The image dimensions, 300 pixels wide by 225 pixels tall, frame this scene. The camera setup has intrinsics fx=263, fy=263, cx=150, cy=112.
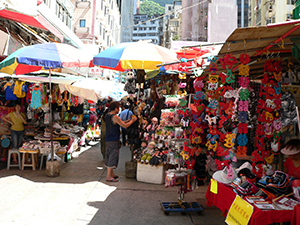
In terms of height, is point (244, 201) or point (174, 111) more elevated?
point (174, 111)

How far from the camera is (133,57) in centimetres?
611

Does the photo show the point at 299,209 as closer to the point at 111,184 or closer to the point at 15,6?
the point at 111,184

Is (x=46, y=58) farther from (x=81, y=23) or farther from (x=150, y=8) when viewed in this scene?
(x=150, y=8)

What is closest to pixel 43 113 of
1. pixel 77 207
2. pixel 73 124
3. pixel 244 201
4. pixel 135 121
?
pixel 73 124

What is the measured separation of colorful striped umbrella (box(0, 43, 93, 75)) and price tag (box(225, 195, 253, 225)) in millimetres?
4938

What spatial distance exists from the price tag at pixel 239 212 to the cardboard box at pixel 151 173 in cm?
381

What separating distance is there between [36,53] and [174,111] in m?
3.67

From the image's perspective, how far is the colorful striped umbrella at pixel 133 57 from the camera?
6.02m

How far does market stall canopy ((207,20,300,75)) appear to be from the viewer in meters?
3.28

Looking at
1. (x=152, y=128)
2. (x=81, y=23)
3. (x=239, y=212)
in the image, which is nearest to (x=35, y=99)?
(x=152, y=128)

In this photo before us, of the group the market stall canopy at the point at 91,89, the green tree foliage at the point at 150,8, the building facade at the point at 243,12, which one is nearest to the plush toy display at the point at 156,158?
the market stall canopy at the point at 91,89

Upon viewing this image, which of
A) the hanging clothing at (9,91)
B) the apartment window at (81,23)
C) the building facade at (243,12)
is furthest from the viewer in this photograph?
the building facade at (243,12)

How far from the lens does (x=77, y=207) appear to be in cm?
540

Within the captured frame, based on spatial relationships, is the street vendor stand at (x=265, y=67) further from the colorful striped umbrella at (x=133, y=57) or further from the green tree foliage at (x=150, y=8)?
the green tree foliage at (x=150, y=8)
